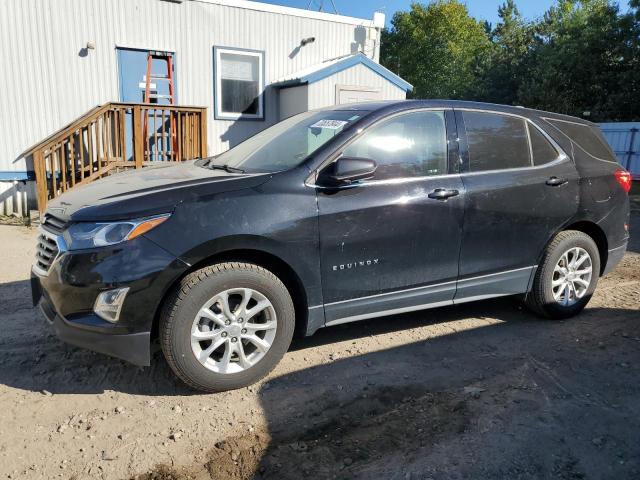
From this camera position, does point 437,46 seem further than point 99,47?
Yes

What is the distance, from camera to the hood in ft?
9.83

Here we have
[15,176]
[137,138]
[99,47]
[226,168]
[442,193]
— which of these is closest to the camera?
[442,193]

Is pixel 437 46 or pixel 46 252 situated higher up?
pixel 437 46

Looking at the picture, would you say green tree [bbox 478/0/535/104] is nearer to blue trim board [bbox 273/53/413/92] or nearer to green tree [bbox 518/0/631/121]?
green tree [bbox 518/0/631/121]

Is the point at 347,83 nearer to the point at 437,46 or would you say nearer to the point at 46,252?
the point at 46,252

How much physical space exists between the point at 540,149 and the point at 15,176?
881cm

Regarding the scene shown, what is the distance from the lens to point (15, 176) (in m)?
9.34

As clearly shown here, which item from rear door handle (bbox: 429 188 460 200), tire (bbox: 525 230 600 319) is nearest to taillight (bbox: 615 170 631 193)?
tire (bbox: 525 230 600 319)

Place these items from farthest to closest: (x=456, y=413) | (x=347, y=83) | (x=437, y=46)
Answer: (x=437, y=46)
(x=347, y=83)
(x=456, y=413)

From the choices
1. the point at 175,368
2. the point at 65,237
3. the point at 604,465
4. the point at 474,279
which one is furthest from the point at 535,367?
the point at 65,237

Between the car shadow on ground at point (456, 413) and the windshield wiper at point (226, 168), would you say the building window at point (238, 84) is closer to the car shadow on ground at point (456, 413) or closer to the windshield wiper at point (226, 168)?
the windshield wiper at point (226, 168)

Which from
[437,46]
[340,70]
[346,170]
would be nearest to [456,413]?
[346,170]

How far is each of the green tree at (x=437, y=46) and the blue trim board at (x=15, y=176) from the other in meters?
31.1

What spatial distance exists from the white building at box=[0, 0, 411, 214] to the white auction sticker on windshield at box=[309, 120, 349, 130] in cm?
621
